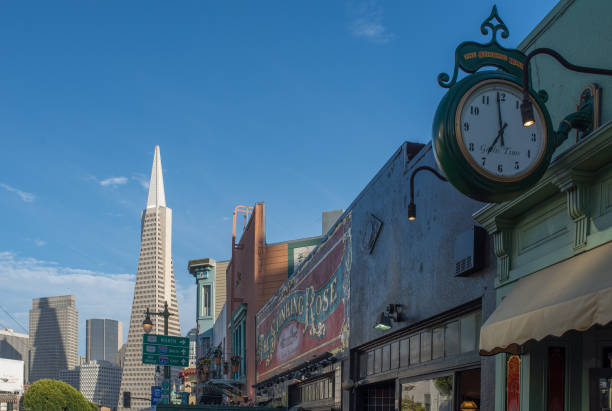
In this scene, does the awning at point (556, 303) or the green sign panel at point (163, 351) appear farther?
the green sign panel at point (163, 351)

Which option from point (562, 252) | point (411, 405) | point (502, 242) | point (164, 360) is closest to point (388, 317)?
point (411, 405)

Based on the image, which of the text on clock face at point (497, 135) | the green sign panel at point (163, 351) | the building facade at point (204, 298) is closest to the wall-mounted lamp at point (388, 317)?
the text on clock face at point (497, 135)

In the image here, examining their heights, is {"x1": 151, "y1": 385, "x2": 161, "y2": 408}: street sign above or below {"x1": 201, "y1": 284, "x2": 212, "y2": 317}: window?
below

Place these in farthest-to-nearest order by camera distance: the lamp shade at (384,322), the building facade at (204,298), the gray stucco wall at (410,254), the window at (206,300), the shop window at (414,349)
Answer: the window at (206,300)
the building facade at (204,298)
the lamp shade at (384,322)
the shop window at (414,349)
the gray stucco wall at (410,254)

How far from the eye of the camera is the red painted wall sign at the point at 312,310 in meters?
17.2

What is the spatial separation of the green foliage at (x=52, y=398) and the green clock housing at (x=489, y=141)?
Result: 9267cm

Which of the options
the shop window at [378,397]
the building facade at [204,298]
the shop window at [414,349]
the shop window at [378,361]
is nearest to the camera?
the shop window at [414,349]

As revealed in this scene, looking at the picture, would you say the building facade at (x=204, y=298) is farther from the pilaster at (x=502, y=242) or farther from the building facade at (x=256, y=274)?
the pilaster at (x=502, y=242)

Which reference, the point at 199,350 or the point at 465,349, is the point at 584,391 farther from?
the point at 199,350

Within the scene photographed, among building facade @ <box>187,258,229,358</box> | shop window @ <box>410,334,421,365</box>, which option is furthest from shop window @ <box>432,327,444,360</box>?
building facade @ <box>187,258,229,358</box>

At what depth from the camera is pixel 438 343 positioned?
36.2ft

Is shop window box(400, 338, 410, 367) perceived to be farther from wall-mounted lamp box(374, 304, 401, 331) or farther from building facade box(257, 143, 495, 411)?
wall-mounted lamp box(374, 304, 401, 331)

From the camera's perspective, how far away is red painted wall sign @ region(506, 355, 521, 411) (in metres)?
8.05

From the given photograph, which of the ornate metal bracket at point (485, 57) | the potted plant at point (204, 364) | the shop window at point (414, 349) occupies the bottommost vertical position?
the potted plant at point (204, 364)
